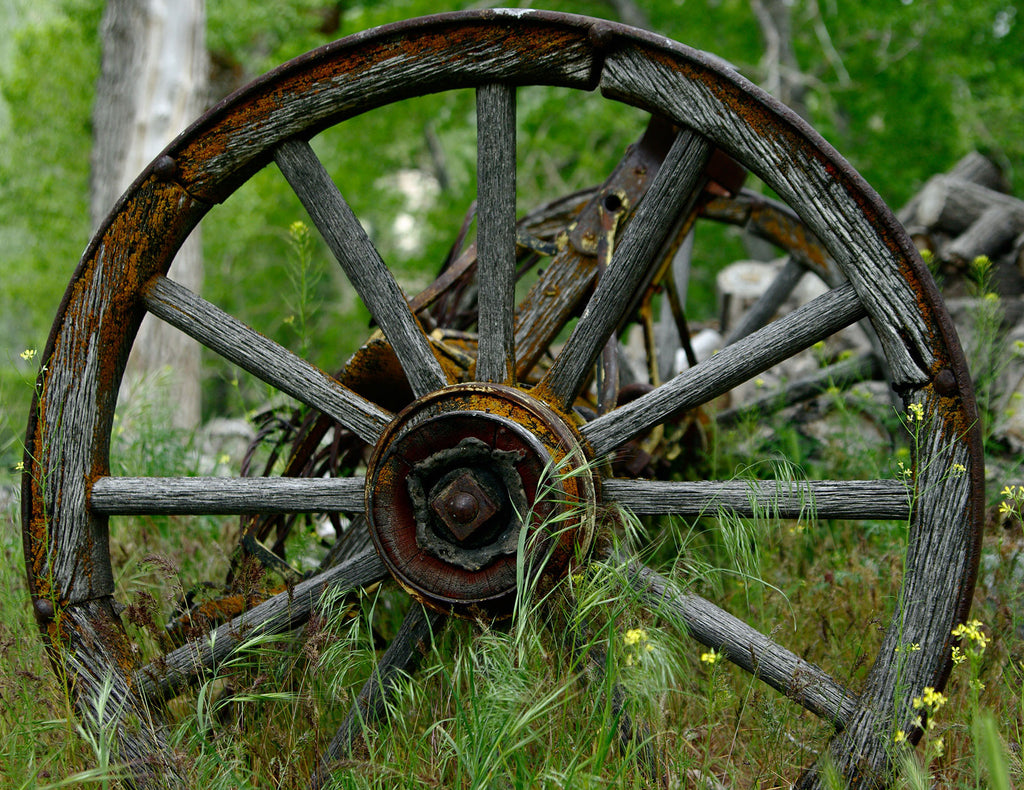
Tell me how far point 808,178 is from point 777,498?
0.61 metres

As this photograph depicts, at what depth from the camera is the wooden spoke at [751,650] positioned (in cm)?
154

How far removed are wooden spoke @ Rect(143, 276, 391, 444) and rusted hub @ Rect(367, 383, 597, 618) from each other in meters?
0.12

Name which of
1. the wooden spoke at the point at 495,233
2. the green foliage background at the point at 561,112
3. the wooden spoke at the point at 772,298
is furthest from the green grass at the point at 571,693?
the green foliage background at the point at 561,112

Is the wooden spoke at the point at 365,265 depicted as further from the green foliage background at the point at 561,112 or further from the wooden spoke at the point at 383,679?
the green foliage background at the point at 561,112

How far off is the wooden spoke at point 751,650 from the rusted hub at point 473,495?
7.0 inches

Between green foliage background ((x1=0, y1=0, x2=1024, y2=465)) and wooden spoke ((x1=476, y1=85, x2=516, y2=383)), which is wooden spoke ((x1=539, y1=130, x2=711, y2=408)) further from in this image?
green foliage background ((x1=0, y1=0, x2=1024, y2=465))

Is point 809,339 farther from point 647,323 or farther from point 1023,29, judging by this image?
point 1023,29

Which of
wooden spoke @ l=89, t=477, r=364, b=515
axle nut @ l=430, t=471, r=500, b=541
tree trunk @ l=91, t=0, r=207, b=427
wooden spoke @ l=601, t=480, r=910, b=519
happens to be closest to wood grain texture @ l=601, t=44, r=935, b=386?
wooden spoke @ l=601, t=480, r=910, b=519

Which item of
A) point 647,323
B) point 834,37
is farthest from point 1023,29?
point 647,323

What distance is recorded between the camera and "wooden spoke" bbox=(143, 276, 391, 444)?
5.95 feet

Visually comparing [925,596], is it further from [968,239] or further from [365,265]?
[968,239]

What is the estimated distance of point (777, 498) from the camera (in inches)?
62.4

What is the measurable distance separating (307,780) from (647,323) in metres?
1.64

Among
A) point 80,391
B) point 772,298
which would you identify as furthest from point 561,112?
point 80,391
